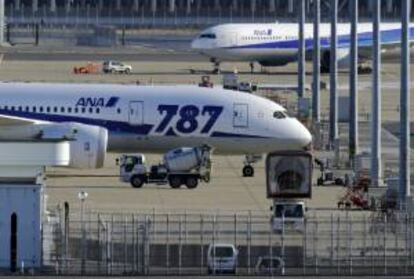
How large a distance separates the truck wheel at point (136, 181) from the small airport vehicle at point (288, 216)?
994cm

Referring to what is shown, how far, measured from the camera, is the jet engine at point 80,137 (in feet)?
214

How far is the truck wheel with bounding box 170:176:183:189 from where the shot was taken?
62.8m

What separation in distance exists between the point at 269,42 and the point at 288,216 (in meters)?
80.9

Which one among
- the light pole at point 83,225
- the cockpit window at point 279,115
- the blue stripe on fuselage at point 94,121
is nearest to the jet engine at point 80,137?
the blue stripe on fuselage at point 94,121

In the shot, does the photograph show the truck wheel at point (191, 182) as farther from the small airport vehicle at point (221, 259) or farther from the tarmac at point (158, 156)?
the small airport vehicle at point (221, 259)

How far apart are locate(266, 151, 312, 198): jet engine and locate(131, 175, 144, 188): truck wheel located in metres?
9.18

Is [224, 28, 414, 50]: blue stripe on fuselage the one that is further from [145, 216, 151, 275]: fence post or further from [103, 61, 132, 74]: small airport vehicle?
[145, 216, 151, 275]: fence post

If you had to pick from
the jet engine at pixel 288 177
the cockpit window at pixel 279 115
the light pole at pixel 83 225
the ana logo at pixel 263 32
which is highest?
the ana logo at pixel 263 32

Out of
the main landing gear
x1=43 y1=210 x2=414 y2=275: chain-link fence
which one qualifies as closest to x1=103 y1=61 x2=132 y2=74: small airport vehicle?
the main landing gear

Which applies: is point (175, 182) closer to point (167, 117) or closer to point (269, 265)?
point (167, 117)

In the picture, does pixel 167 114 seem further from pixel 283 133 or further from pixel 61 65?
pixel 61 65

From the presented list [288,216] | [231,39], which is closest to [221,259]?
[288,216]

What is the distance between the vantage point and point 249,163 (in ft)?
223

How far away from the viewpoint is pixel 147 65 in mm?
135500
